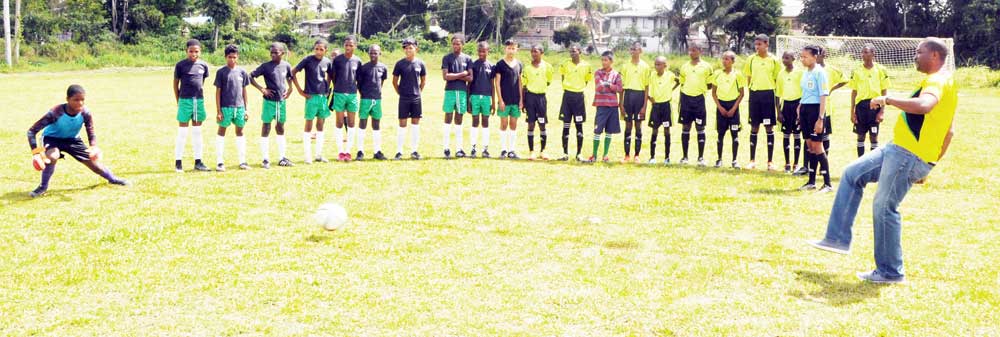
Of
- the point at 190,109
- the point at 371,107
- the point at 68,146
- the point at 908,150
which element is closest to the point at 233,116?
the point at 190,109

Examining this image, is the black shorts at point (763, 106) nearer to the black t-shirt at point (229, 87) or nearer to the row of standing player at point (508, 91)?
the row of standing player at point (508, 91)

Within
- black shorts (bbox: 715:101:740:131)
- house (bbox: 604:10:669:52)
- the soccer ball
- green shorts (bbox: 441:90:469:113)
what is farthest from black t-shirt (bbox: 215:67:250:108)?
house (bbox: 604:10:669:52)

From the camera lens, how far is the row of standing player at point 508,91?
45.0 ft

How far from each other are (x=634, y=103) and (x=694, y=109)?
1046 millimetres

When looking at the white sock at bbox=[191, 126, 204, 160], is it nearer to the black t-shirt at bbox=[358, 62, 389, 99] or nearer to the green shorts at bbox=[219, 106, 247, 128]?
the green shorts at bbox=[219, 106, 247, 128]

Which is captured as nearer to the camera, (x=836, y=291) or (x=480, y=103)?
(x=836, y=291)

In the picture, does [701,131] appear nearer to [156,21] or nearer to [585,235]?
[585,235]

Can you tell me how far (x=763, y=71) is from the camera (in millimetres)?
13797

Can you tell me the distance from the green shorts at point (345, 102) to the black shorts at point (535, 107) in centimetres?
314

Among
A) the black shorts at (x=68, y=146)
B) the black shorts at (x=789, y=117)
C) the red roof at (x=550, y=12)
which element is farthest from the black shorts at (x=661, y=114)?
the red roof at (x=550, y=12)

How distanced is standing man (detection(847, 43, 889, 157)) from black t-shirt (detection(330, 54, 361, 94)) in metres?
8.48

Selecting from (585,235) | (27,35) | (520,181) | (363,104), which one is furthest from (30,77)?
(585,235)

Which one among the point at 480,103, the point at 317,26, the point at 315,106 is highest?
the point at 317,26

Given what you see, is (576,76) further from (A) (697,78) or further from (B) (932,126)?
(B) (932,126)
